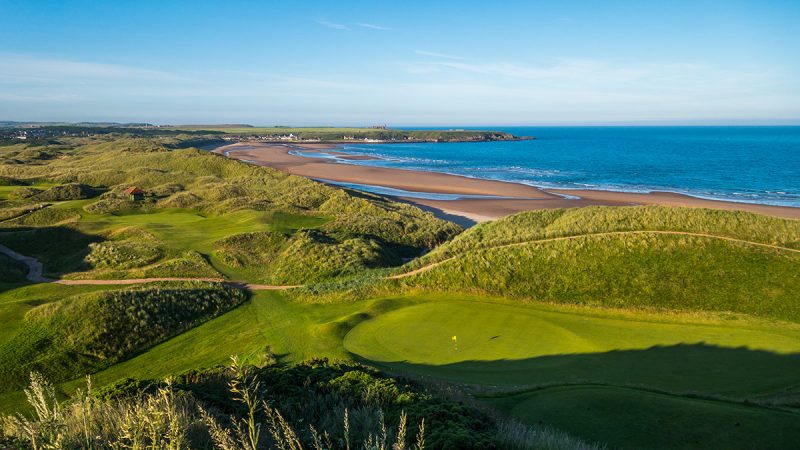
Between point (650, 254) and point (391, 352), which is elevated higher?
point (650, 254)

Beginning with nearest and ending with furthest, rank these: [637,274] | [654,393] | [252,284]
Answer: [654,393] → [637,274] → [252,284]

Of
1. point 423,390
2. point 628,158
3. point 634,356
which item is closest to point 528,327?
point 634,356

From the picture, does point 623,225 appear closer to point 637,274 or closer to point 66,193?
point 637,274

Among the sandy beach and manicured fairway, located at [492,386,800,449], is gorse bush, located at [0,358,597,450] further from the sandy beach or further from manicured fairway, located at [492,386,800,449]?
the sandy beach

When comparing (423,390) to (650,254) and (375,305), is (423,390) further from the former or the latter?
(650,254)

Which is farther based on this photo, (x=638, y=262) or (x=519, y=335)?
(x=638, y=262)

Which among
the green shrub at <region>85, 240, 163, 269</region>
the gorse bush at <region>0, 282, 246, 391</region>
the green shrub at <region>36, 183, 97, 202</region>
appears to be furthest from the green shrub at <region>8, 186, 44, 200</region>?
the gorse bush at <region>0, 282, 246, 391</region>

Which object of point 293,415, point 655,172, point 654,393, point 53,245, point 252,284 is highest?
point 655,172

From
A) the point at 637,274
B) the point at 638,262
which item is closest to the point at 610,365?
the point at 637,274
